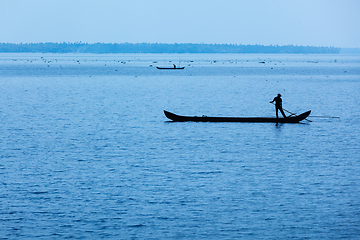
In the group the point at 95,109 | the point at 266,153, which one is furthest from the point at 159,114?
the point at 266,153

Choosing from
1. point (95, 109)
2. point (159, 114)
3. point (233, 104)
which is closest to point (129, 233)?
point (159, 114)

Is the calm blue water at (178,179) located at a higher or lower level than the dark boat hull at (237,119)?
lower

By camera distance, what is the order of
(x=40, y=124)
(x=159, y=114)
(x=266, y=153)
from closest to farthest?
(x=266, y=153) → (x=40, y=124) → (x=159, y=114)

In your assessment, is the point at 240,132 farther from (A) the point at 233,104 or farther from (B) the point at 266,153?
(A) the point at 233,104

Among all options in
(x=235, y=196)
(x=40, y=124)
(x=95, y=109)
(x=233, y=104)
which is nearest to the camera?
(x=235, y=196)

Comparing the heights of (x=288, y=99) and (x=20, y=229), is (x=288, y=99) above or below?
above

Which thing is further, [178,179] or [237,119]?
[237,119]

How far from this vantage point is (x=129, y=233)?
1809cm

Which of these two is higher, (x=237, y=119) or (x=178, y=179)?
(x=237, y=119)

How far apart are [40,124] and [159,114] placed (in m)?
14.3

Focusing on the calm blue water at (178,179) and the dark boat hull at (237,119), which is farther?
the dark boat hull at (237,119)

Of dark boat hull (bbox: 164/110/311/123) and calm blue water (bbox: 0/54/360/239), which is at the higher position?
dark boat hull (bbox: 164/110/311/123)

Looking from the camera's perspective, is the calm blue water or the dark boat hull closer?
the calm blue water

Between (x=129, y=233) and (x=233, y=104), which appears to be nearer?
(x=129, y=233)
